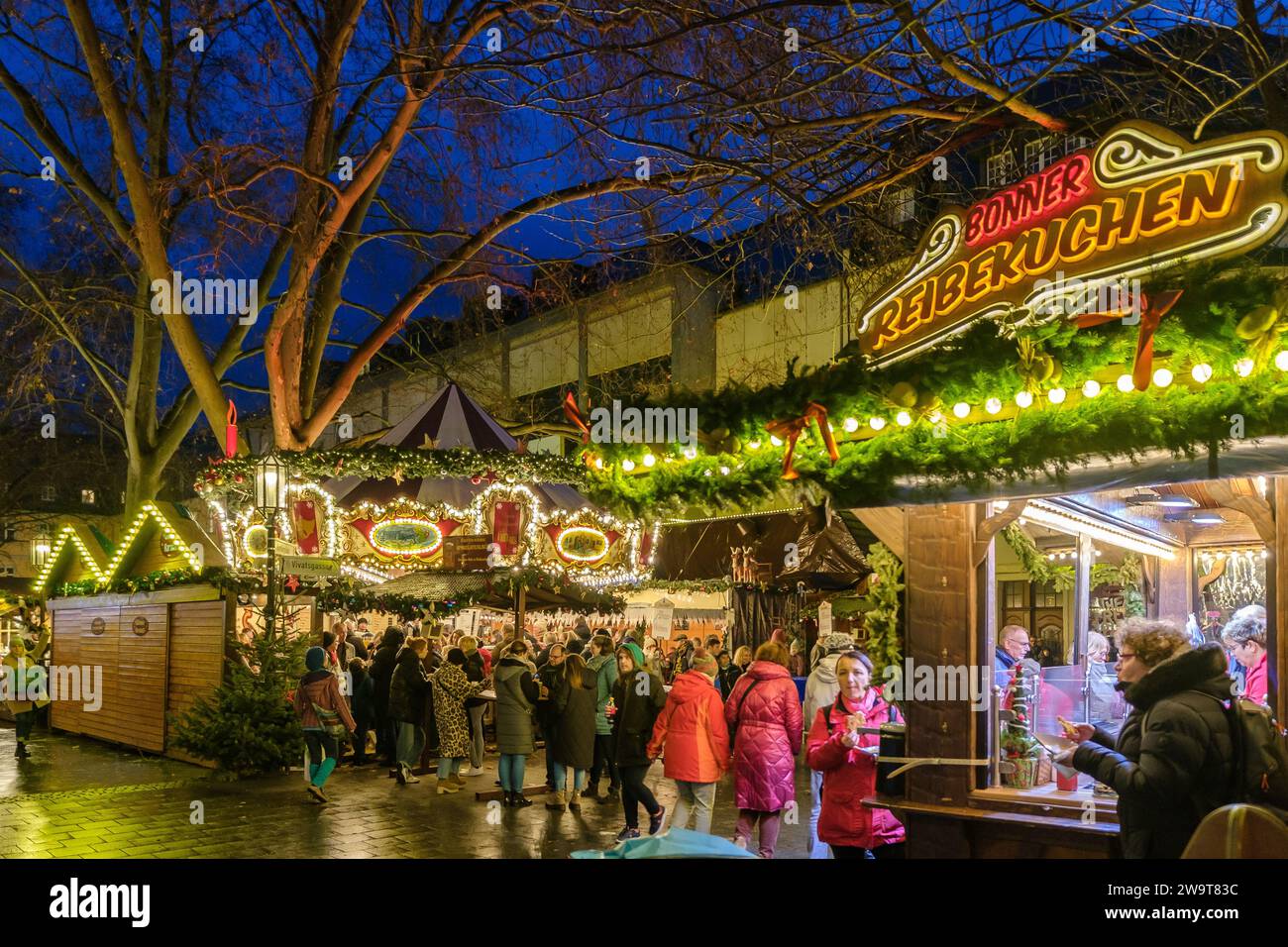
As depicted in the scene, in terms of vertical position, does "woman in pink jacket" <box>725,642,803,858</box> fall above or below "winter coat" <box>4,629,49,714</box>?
above

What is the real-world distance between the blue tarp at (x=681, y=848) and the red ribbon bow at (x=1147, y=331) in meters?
3.22

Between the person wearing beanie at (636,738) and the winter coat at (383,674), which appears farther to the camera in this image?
the winter coat at (383,674)

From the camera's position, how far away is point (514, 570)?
1548 cm

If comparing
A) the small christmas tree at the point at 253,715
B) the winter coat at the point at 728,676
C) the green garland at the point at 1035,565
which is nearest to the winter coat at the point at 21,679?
the small christmas tree at the point at 253,715

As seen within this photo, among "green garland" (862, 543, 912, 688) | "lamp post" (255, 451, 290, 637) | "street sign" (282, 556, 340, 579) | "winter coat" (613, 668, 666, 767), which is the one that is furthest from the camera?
"lamp post" (255, 451, 290, 637)

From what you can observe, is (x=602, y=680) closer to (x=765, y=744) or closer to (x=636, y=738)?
(x=636, y=738)

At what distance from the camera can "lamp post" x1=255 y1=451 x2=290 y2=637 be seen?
13.6m

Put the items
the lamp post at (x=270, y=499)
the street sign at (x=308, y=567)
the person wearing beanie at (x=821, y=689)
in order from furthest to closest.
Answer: the lamp post at (x=270, y=499), the street sign at (x=308, y=567), the person wearing beanie at (x=821, y=689)

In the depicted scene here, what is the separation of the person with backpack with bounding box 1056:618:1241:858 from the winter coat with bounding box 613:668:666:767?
16.0 ft

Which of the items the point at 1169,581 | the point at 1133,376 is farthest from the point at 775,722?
the point at 1169,581

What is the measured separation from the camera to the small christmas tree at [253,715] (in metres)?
13.4

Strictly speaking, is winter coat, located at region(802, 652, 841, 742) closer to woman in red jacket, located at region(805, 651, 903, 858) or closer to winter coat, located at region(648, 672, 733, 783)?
winter coat, located at region(648, 672, 733, 783)

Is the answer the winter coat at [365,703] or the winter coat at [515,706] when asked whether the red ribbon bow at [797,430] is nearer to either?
the winter coat at [515,706]

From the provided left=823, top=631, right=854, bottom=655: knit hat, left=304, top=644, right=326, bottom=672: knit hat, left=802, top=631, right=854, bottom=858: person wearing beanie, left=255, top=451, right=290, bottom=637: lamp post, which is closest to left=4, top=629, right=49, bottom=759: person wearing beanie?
left=255, top=451, right=290, bottom=637: lamp post
